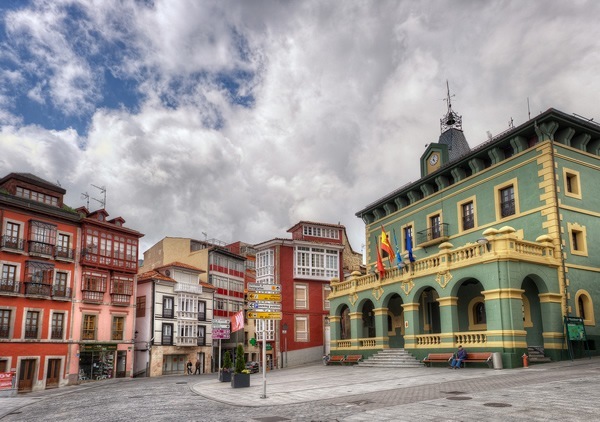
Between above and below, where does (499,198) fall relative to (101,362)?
above


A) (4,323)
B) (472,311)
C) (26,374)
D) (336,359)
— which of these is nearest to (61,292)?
(4,323)

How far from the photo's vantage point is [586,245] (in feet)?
92.1

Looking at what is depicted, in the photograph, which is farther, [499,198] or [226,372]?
[499,198]

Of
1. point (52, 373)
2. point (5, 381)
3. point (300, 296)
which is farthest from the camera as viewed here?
point (300, 296)

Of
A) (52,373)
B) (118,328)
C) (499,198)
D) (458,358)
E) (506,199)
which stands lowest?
(52,373)

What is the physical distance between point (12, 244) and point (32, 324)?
239 inches

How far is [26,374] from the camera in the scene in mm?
36688

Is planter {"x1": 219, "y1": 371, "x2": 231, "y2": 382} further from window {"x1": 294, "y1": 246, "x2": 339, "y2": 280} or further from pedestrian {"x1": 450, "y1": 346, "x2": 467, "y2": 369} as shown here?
window {"x1": 294, "y1": 246, "x2": 339, "y2": 280}

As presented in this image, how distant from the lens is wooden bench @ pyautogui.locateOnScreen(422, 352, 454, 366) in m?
26.9

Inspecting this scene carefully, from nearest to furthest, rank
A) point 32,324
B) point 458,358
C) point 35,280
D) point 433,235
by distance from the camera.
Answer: point 458,358 < point 433,235 < point 32,324 < point 35,280

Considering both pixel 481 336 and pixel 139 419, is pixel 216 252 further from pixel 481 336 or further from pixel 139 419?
pixel 139 419

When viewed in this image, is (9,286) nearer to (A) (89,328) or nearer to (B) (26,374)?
(B) (26,374)

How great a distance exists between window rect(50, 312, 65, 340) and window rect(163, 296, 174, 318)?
1178 cm

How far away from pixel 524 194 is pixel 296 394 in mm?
17880
